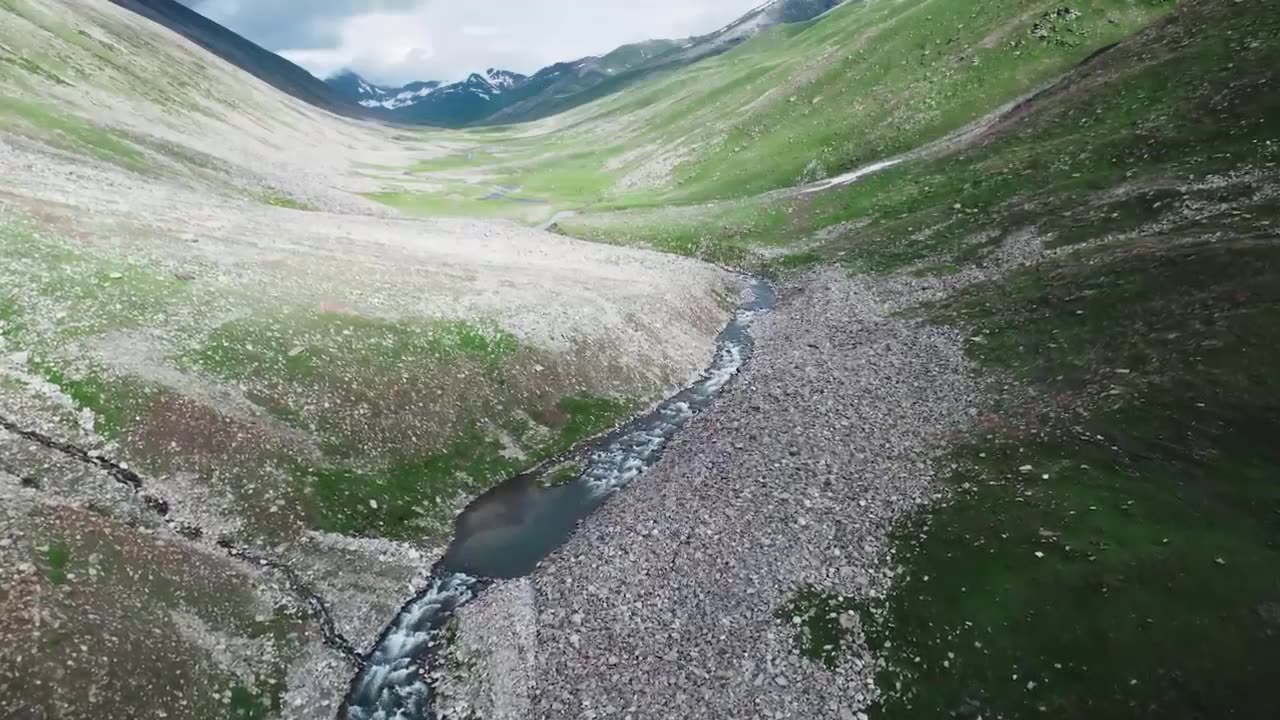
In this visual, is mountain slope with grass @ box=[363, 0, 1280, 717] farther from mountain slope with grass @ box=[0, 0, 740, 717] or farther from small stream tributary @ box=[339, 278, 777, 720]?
mountain slope with grass @ box=[0, 0, 740, 717]

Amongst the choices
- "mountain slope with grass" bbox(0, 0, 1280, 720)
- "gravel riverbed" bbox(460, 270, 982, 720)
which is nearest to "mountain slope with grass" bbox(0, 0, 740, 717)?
"mountain slope with grass" bbox(0, 0, 1280, 720)

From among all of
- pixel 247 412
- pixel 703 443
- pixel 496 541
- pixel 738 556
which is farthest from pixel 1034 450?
pixel 247 412

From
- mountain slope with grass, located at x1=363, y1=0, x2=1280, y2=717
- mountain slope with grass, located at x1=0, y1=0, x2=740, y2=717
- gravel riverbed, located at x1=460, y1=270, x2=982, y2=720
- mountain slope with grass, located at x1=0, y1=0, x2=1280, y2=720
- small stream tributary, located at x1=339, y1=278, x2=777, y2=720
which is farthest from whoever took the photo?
small stream tributary, located at x1=339, y1=278, x2=777, y2=720

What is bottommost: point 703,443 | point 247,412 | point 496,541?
point 703,443

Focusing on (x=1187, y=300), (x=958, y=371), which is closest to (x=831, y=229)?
(x=958, y=371)

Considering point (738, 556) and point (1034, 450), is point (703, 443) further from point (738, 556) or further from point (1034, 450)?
point (1034, 450)

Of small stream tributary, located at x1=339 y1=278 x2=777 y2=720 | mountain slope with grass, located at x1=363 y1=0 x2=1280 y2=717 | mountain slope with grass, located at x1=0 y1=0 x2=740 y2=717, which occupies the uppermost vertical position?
mountain slope with grass, located at x1=0 y1=0 x2=740 y2=717
